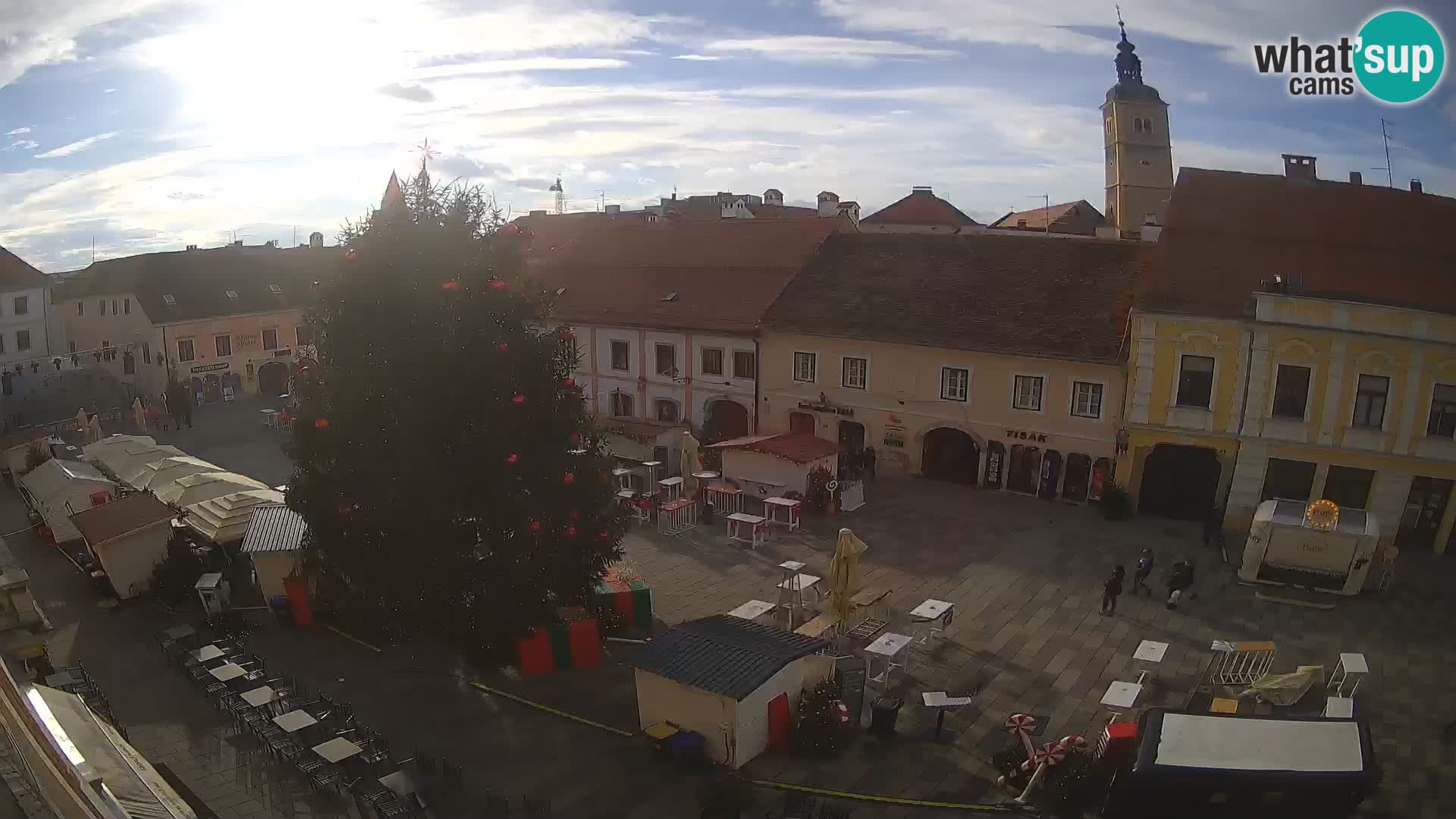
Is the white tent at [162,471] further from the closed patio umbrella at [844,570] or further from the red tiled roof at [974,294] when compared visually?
the red tiled roof at [974,294]

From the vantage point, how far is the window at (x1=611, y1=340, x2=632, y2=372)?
37.7 meters

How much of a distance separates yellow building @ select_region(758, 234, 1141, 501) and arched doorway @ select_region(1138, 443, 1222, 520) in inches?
47.9

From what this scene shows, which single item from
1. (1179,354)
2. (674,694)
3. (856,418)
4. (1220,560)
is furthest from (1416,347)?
(674,694)

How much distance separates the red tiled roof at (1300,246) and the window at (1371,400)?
198cm

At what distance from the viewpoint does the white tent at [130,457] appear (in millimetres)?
27297

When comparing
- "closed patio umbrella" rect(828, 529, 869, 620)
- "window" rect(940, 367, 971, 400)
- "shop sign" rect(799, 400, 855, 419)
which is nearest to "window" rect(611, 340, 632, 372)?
"shop sign" rect(799, 400, 855, 419)

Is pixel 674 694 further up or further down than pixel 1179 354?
further down

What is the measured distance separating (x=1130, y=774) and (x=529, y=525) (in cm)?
1022

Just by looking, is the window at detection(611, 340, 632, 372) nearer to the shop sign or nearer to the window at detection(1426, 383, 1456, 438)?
the shop sign

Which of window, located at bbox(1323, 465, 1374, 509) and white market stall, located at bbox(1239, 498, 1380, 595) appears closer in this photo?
white market stall, located at bbox(1239, 498, 1380, 595)

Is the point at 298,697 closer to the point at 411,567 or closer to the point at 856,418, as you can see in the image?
the point at 411,567

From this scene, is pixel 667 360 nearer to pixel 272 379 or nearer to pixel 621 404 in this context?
pixel 621 404

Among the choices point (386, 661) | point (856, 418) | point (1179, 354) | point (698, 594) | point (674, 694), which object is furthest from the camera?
point (856, 418)

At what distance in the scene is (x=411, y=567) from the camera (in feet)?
56.7
